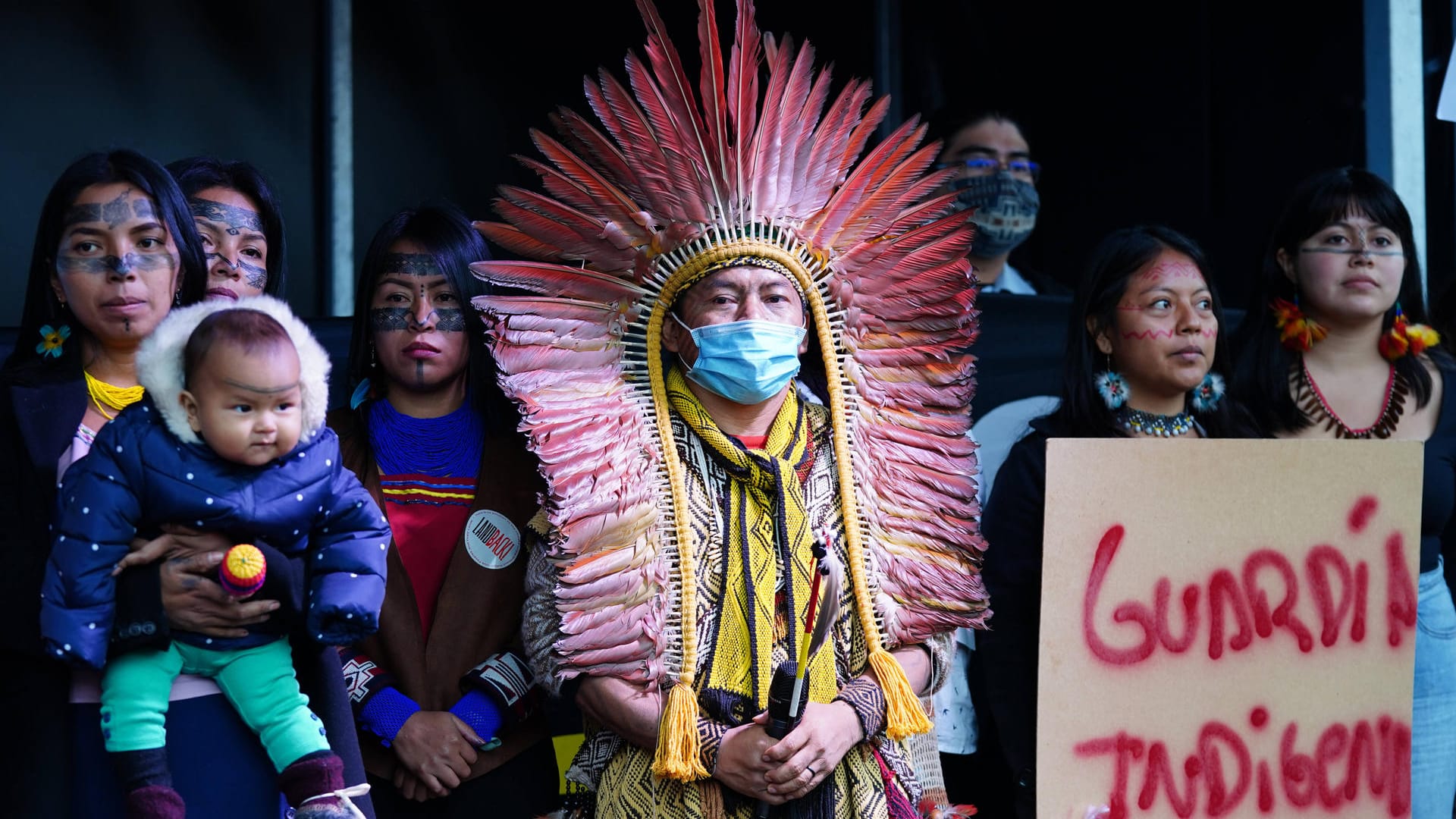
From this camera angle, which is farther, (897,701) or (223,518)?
(897,701)

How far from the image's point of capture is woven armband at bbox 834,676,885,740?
8.37 ft

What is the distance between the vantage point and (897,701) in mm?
2586

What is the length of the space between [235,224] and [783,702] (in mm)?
1443

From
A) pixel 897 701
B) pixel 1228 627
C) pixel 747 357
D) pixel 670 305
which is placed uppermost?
pixel 670 305

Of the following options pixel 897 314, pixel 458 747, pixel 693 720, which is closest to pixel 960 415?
pixel 897 314

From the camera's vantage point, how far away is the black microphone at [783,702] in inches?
93.7

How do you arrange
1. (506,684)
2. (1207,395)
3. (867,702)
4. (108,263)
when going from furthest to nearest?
(1207,395) → (506,684) → (867,702) → (108,263)

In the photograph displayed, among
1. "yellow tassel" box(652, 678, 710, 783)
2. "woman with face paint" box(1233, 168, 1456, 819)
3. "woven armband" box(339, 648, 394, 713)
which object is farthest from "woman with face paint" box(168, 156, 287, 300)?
"woman with face paint" box(1233, 168, 1456, 819)

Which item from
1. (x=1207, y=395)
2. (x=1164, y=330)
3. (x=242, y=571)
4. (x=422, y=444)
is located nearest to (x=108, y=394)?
(x=242, y=571)

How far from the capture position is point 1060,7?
5.67 m

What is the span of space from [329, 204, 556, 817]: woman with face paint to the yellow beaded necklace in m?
0.49

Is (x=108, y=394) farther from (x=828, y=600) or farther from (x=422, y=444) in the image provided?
(x=828, y=600)

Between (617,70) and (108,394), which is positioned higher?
(617,70)

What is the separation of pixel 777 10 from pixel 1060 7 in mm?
1214
